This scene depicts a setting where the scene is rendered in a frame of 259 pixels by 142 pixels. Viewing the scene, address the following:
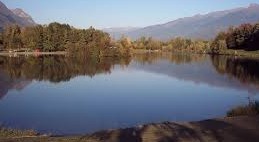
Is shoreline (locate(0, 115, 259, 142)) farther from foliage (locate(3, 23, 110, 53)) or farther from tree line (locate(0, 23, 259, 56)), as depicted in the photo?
foliage (locate(3, 23, 110, 53))

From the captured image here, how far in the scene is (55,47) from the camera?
4419 inches

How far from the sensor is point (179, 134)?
1315cm

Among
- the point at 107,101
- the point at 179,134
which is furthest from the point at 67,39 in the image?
the point at 179,134

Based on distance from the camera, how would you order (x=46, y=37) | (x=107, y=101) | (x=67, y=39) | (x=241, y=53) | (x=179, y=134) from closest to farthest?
1. (x=179, y=134)
2. (x=107, y=101)
3. (x=241, y=53)
4. (x=46, y=37)
5. (x=67, y=39)

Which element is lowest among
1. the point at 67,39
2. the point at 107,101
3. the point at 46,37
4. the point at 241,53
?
the point at 241,53

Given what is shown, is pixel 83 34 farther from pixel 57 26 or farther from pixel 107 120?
pixel 107 120

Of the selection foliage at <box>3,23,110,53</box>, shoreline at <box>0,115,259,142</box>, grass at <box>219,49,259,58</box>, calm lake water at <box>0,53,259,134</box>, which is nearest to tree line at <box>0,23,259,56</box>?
foliage at <box>3,23,110,53</box>

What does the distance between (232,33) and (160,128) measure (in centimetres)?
11383

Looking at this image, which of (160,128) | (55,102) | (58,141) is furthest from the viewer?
(55,102)

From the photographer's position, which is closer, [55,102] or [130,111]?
[130,111]

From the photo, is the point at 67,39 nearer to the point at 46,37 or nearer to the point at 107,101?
the point at 46,37

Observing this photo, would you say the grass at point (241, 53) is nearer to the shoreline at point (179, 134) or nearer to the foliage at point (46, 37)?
the foliage at point (46, 37)

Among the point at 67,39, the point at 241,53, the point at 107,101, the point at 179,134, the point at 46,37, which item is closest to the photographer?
the point at 179,134

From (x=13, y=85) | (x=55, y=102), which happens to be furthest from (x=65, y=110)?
(x=13, y=85)
